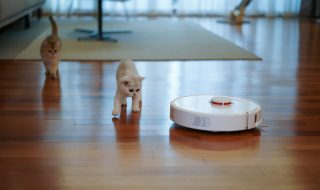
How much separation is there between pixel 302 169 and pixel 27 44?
3.09m

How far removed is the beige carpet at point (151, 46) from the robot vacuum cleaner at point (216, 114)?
163cm

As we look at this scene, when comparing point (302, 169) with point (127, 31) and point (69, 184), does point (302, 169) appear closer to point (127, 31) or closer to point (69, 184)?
point (69, 184)

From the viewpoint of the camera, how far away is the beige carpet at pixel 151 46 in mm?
3785

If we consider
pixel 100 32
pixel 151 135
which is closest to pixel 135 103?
pixel 151 135

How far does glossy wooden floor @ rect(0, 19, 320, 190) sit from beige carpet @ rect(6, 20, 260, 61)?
1.34 ft

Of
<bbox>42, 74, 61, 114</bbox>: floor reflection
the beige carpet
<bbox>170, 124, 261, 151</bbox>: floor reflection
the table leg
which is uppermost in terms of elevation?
the table leg

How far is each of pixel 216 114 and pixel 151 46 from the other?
7.82 ft

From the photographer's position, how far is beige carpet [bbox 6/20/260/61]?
3.79 meters

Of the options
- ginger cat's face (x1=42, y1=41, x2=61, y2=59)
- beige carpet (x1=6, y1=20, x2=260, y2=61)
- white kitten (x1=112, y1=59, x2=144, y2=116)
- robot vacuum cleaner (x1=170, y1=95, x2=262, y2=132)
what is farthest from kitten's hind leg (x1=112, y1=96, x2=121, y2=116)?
beige carpet (x1=6, y1=20, x2=260, y2=61)

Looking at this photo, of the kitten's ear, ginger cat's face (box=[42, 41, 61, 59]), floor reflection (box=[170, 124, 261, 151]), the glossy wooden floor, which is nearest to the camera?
the glossy wooden floor

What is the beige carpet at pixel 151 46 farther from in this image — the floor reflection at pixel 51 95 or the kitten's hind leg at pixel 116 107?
the kitten's hind leg at pixel 116 107

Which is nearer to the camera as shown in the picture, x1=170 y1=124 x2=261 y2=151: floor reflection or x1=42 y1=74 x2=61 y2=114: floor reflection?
x1=170 y1=124 x2=261 y2=151: floor reflection

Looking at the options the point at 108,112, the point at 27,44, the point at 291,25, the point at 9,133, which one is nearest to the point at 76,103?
the point at 108,112

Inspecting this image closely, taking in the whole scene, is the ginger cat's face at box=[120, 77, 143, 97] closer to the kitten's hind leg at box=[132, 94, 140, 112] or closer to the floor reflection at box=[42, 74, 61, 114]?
the kitten's hind leg at box=[132, 94, 140, 112]
